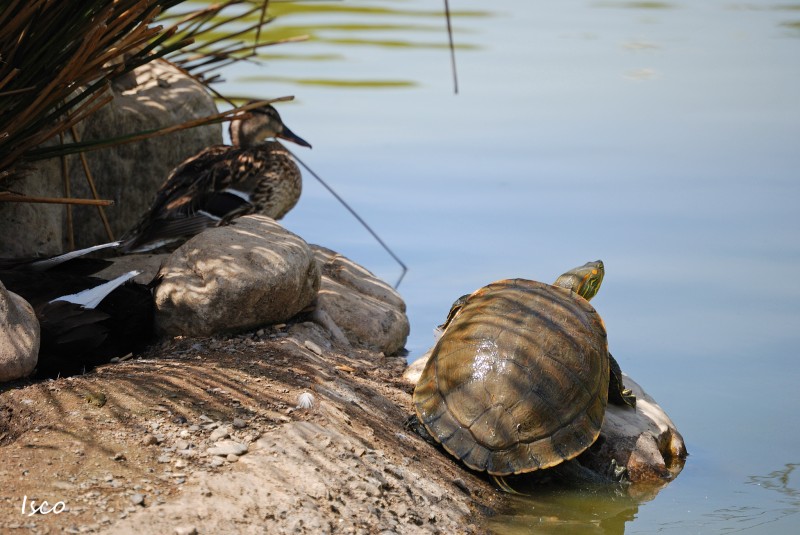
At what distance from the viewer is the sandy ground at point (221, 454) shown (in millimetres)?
3559

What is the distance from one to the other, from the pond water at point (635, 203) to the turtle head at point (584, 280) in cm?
53

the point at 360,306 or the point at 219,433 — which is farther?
the point at 360,306

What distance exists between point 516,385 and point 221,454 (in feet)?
4.34

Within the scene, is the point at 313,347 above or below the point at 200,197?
below

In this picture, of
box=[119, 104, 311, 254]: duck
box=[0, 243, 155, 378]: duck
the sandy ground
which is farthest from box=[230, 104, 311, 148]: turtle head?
the sandy ground

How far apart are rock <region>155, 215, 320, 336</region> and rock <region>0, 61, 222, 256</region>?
1.01 meters

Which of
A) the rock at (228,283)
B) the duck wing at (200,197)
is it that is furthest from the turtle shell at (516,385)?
the duck wing at (200,197)

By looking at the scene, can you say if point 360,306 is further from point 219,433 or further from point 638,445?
point 219,433

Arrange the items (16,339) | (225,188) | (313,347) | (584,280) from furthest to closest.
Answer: (225,188) → (584,280) → (313,347) → (16,339)

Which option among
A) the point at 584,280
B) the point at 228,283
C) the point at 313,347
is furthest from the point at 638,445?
the point at 228,283

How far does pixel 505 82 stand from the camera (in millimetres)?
10883

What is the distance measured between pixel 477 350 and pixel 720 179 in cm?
415

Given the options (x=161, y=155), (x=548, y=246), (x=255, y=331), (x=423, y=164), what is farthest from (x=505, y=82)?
(x=255, y=331)

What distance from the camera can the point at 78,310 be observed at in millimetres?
4781
